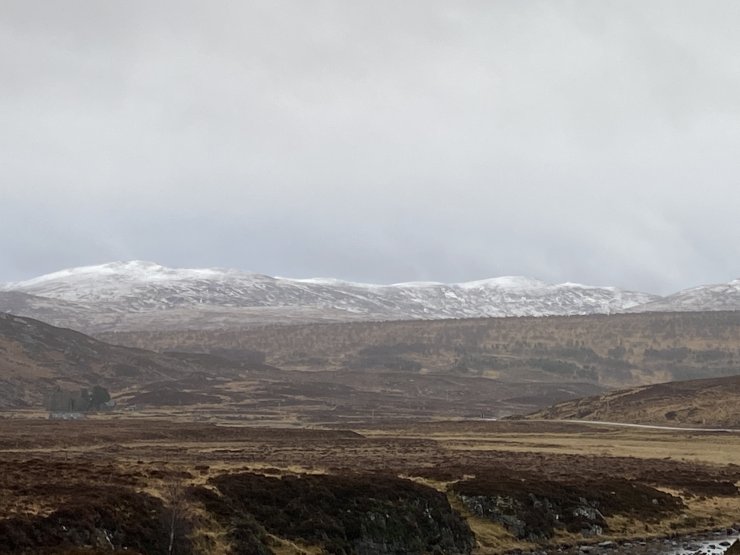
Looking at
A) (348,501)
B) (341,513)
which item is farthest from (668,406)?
(341,513)

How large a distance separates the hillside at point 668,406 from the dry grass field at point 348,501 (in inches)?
2088

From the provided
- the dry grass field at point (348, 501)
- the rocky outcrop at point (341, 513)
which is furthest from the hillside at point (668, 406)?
the rocky outcrop at point (341, 513)

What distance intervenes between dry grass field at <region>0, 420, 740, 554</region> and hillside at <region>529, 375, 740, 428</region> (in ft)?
174

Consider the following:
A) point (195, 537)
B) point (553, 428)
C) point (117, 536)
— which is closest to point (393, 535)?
point (195, 537)

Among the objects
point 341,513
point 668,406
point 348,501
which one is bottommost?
point 341,513

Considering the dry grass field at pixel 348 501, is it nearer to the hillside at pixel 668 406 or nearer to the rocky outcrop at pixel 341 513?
the rocky outcrop at pixel 341 513

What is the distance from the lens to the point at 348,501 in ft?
133

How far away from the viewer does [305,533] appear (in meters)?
37.5

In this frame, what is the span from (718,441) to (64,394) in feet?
383

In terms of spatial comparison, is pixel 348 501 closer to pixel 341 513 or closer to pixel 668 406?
pixel 341 513

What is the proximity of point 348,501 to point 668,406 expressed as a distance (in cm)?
10417

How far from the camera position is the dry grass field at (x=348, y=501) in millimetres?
33156

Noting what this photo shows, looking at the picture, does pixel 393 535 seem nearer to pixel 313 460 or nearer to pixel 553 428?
pixel 313 460

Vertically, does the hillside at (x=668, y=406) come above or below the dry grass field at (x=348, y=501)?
above
